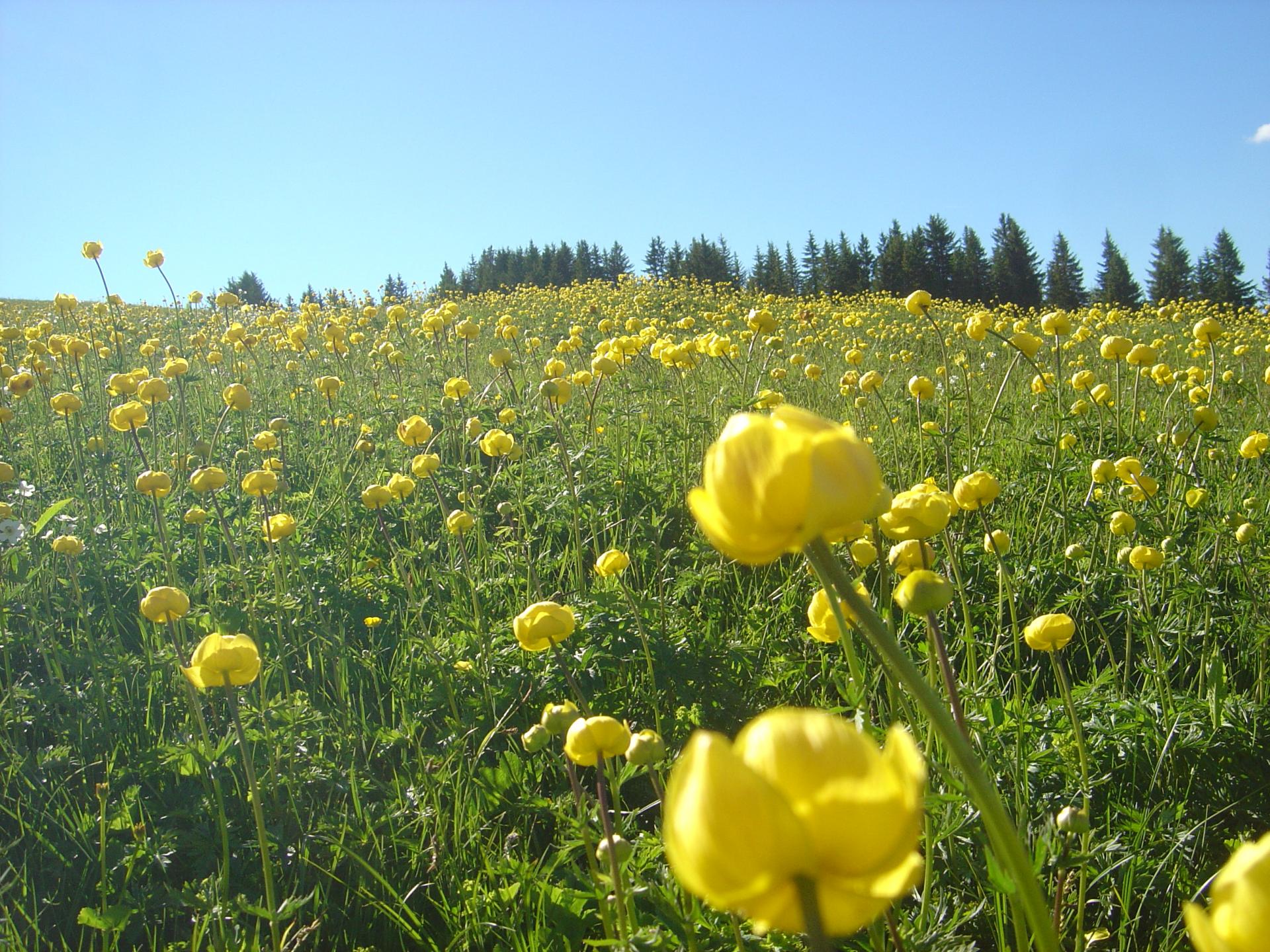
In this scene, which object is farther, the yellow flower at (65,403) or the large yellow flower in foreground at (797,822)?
the yellow flower at (65,403)

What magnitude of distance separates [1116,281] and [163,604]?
4942 cm

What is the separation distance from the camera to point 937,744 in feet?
5.03

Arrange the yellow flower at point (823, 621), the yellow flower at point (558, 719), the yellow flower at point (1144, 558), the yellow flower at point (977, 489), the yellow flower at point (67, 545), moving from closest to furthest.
Result: the yellow flower at point (558, 719)
the yellow flower at point (823, 621)
the yellow flower at point (977, 489)
the yellow flower at point (1144, 558)
the yellow flower at point (67, 545)

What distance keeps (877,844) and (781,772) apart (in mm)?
63

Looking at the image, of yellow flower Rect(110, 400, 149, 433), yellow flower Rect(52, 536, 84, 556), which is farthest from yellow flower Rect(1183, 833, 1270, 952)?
yellow flower Rect(110, 400, 149, 433)

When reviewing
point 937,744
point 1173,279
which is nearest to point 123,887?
point 937,744

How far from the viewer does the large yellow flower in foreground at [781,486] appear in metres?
0.56

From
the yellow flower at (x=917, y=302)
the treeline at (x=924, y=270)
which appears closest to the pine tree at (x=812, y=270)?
the treeline at (x=924, y=270)

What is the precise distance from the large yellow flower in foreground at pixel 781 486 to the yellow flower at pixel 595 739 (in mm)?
676

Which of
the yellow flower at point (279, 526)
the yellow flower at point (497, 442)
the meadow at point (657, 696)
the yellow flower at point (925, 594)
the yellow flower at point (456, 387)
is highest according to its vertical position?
the yellow flower at point (456, 387)

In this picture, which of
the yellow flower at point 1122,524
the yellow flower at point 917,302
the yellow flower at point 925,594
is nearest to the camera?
the yellow flower at point 925,594

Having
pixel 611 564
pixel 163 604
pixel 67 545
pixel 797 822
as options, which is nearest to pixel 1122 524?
pixel 611 564

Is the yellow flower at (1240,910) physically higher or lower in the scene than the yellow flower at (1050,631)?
higher

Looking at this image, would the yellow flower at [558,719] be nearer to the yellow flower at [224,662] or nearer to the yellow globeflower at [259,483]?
the yellow flower at [224,662]
